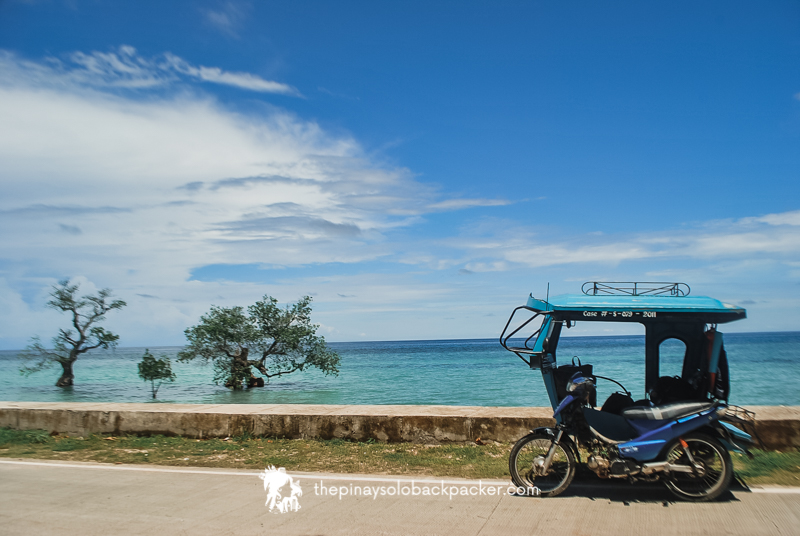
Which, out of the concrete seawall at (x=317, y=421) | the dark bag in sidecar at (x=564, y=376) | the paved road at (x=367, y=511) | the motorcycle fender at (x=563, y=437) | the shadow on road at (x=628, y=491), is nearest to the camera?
the paved road at (x=367, y=511)

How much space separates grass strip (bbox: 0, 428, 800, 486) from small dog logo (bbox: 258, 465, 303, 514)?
350 millimetres

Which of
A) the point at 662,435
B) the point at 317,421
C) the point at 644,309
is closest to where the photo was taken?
the point at 662,435

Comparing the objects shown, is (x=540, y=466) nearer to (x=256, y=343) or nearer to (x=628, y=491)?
(x=628, y=491)

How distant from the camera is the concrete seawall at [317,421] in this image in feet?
24.8

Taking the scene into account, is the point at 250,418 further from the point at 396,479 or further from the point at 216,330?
the point at 216,330

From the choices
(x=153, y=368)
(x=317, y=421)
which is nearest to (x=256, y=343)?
(x=153, y=368)

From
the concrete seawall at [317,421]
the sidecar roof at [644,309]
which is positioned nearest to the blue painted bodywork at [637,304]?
the sidecar roof at [644,309]

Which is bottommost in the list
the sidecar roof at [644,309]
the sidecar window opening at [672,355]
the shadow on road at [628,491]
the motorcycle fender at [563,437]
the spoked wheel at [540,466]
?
the shadow on road at [628,491]

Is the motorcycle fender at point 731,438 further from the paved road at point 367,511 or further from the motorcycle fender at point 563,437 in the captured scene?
the motorcycle fender at point 563,437

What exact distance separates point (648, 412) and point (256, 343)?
71.0 ft

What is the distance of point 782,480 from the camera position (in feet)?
19.1

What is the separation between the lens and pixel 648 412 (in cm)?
559

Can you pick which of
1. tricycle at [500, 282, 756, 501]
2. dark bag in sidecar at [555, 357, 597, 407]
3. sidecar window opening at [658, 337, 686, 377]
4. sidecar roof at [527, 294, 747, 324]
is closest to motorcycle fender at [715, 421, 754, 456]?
tricycle at [500, 282, 756, 501]

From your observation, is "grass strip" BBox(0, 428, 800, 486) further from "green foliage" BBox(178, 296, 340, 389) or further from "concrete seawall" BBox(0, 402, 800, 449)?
"green foliage" BBox(178, 296, 340, 389)
